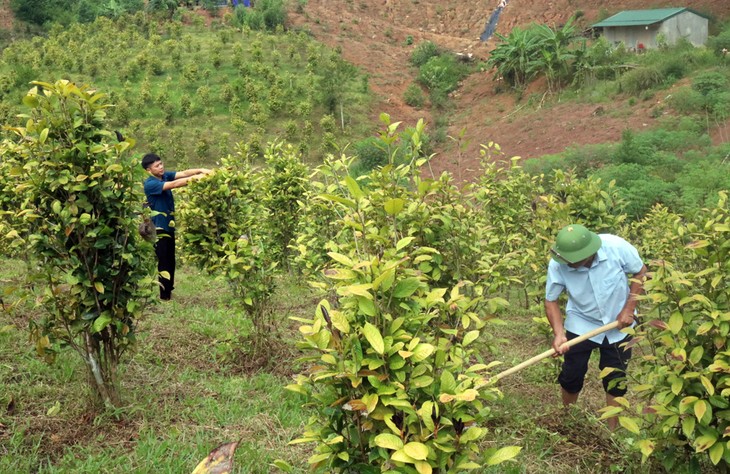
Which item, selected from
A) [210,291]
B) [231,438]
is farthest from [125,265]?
[210,291]

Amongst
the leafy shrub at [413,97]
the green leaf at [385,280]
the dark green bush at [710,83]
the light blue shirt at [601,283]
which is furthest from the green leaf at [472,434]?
the leafy shrub at [413,97]

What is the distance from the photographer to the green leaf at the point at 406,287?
204 centimetres

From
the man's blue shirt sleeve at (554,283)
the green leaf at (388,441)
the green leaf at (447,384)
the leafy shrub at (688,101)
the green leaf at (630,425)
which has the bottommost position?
the leafy shrub at (688,101)

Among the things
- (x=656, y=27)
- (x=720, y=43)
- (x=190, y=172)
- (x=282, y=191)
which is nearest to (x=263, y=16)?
(x=656, y=27)

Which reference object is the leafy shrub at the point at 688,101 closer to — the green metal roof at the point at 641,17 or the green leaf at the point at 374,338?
the green metal roof at the point at 641,17

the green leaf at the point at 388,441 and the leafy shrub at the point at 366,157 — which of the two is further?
the leafy shrub at the point at 366,157

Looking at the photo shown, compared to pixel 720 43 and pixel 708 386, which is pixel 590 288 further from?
pixel 720 43

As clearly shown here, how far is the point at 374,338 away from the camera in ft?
6.19

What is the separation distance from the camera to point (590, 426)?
360 centimetres

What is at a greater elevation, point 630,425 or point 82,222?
point 82,222

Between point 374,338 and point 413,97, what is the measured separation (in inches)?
1214

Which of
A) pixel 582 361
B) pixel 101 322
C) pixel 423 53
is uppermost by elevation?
pixel 101 322

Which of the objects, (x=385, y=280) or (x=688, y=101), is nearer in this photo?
(x=385, y=280)

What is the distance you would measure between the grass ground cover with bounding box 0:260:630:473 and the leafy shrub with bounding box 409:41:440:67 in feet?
108
